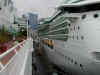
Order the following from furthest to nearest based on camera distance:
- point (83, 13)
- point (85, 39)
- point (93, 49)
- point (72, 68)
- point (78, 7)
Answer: point (72, 68) → point (78, 7) → point (83, 13) → point (85, 39) → point (93, 49)

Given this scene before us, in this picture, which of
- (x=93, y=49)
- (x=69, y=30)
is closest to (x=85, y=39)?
(x=93, y=49)

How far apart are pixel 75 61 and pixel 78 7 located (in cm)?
381

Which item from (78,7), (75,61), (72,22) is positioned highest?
(78,7)

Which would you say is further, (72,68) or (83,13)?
(72,68)

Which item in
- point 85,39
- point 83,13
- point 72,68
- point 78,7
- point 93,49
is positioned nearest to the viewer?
point 93,49

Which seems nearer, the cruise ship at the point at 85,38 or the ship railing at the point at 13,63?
the ship railing at the point at 13,63

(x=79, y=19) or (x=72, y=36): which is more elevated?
(x=79, y=19)

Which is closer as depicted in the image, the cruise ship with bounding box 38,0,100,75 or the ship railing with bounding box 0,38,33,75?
the ship railing with bounding box 0,38,33,75

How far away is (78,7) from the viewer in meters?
7.98

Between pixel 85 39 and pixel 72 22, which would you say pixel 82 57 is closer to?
pixel 85 39

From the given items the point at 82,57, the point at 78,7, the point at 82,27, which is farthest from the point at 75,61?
the point at 78,7

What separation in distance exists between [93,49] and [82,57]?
1.01 m

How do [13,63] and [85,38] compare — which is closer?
[13,63]

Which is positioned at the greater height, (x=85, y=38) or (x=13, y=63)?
(x=85, y=38)
